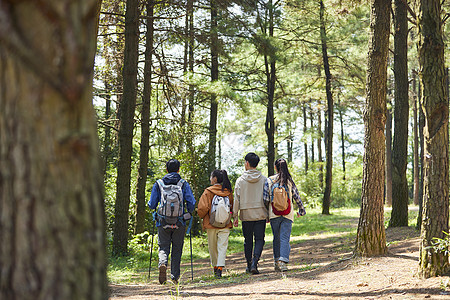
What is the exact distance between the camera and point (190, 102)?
1563 centimetres

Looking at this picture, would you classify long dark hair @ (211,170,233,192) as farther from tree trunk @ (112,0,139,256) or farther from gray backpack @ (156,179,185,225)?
tree trunk @ (112,0,139,256)

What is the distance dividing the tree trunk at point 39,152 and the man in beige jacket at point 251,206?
6157 millimetres

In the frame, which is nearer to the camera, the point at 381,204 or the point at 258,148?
the point at 381,204

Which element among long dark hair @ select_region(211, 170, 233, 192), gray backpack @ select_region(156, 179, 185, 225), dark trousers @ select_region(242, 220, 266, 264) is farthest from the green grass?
long dark hair @ select_region(211, 170, 233, 192)

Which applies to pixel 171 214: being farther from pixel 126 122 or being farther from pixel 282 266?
pixel 126 122

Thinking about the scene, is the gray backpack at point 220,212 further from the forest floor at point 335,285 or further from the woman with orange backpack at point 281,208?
the forest floor at point 335,285

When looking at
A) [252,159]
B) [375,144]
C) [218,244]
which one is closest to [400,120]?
[375,144]

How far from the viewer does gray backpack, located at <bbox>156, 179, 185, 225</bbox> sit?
271 inches

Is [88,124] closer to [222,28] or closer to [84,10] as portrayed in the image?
[84,10]

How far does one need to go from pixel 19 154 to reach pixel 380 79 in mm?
6109

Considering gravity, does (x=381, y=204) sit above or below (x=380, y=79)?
below

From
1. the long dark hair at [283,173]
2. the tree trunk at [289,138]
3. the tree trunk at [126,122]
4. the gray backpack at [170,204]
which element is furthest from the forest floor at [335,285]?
the tree trunk at [289,138]

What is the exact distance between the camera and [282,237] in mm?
7312

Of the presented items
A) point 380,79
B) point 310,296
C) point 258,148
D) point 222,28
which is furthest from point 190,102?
point 258,148
